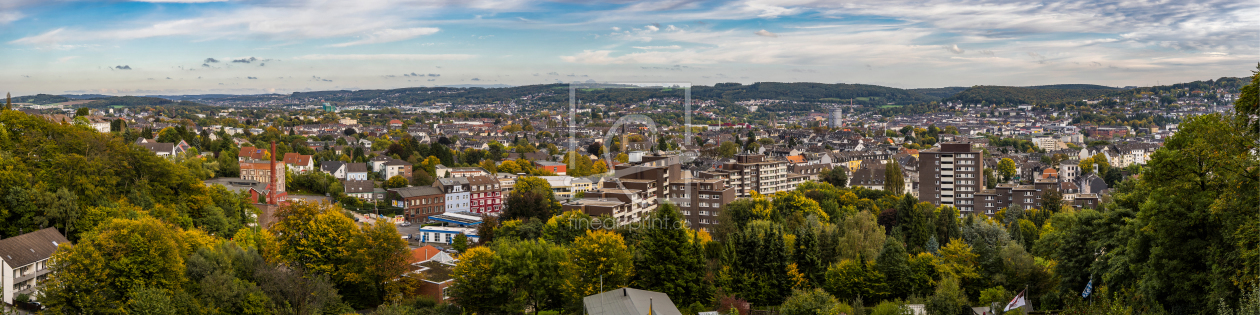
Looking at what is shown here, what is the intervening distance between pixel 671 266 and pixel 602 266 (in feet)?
5.31

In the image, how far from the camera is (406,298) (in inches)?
858

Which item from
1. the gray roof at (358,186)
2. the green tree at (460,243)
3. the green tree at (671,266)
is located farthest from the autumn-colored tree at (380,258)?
the gray roof at (358,186)

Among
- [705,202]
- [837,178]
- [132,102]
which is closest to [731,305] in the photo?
[705,202]

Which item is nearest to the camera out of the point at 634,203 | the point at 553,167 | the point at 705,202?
the point at 634,203

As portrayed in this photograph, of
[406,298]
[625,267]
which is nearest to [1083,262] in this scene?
[625,267]

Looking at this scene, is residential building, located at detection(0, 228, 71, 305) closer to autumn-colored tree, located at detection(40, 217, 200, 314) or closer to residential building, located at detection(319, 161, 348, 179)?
autumn-colored tree, located at detection(40, 217, 200, 314)

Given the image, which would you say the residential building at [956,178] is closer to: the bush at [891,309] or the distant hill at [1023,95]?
the bush at [891,309]

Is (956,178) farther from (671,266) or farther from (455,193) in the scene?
(671,266)

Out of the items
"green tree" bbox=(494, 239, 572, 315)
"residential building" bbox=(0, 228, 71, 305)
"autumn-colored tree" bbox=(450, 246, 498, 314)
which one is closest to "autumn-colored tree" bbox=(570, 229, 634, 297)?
"green tree" bbox=(494, 239, 572, 315)

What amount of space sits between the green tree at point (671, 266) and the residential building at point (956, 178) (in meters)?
33.9

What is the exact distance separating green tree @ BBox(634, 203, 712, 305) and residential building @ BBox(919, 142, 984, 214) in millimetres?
33923

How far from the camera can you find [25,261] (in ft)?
65.6

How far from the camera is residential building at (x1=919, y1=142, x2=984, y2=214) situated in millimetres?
50219

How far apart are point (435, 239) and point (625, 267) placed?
19.5 meters
